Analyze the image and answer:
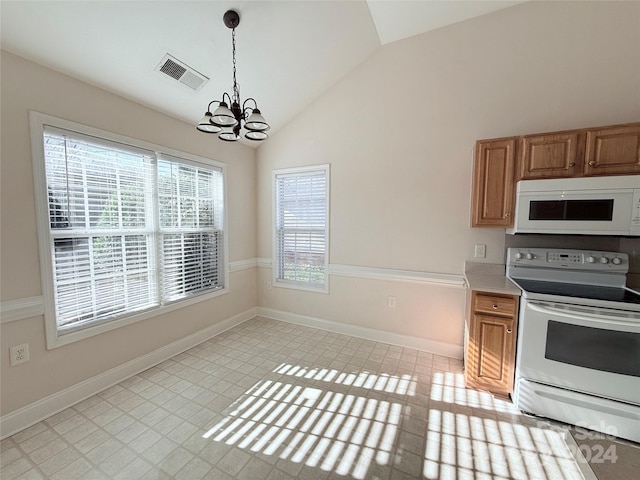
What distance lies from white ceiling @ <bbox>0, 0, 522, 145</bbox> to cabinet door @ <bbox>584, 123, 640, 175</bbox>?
1.51 meters

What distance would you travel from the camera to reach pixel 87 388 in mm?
2174

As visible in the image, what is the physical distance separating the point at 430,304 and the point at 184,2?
3506 millimetres

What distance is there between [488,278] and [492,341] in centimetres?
59

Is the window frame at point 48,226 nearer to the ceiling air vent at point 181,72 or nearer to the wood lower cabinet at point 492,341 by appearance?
the ceiling air vent at point 181,72

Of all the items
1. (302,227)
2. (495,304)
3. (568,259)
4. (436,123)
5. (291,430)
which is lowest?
(291,430)

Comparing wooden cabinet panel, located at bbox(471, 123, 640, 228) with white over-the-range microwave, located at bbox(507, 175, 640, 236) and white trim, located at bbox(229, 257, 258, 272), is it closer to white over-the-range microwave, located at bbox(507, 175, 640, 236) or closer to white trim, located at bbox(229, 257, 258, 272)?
white over-the-range microwave, located at bbox(507, 175, 640, 236)

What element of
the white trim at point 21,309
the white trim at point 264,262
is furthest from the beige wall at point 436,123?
the white trim at point 21,309

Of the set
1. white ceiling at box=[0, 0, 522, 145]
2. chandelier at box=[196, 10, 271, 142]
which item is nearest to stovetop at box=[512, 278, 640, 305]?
chandelier at box=[196, 10, 271, 142]

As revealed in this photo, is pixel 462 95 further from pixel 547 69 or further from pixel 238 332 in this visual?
pixel 238 332

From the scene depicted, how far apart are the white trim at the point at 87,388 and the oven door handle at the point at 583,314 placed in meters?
3.41

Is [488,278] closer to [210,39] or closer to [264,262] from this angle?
[264,262]

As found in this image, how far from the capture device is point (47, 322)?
194 centimetres

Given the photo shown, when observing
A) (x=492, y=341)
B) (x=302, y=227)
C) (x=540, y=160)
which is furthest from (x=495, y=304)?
(x=302, y=227)

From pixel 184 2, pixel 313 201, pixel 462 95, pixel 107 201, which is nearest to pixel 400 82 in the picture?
pixel 462 95
